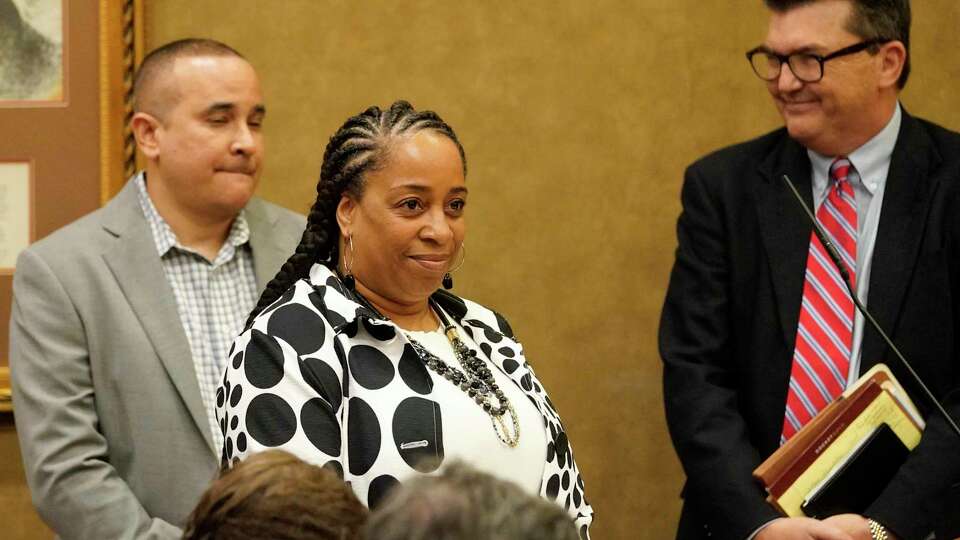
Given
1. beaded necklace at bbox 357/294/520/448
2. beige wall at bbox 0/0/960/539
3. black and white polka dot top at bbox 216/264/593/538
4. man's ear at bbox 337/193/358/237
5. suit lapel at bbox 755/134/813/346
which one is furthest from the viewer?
beige wall at bbox 0/0/960/539

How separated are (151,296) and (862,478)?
146 centimetres

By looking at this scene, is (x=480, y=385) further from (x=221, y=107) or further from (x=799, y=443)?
(x=221, y=107)

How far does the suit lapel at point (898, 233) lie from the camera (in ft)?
8.98

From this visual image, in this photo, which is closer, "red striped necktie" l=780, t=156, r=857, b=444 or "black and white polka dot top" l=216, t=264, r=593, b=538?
"black and white polka dot top" l=216, t=264, r=593, b=538

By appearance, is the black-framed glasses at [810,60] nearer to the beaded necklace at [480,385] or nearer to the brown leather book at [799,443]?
the brown leather book at [799,443]

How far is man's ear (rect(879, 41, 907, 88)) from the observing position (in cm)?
287

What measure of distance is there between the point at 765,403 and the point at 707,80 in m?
1.07

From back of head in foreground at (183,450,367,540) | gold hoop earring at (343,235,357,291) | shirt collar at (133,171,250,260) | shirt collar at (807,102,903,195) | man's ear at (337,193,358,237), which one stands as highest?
shirt collar at (807,102,903,195)

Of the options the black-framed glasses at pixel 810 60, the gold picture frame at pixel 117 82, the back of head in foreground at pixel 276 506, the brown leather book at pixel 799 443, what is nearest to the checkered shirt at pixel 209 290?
the gold picture frame at pixel 117 82

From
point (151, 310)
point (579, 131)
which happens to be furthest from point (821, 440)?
point (151, 310)

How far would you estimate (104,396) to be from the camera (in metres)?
2.69

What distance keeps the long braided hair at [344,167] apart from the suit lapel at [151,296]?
0.49m

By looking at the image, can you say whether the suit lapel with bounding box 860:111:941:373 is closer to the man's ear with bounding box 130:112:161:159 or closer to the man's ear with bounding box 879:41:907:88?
the man's ear with bounding box 879:41:907:88

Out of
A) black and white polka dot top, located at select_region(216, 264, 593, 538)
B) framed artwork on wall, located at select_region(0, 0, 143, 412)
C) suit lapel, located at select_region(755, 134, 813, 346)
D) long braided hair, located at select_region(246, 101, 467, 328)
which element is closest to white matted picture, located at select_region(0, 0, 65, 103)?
framed artwork on wall, located at select_region(0, 0, 143, 412)
